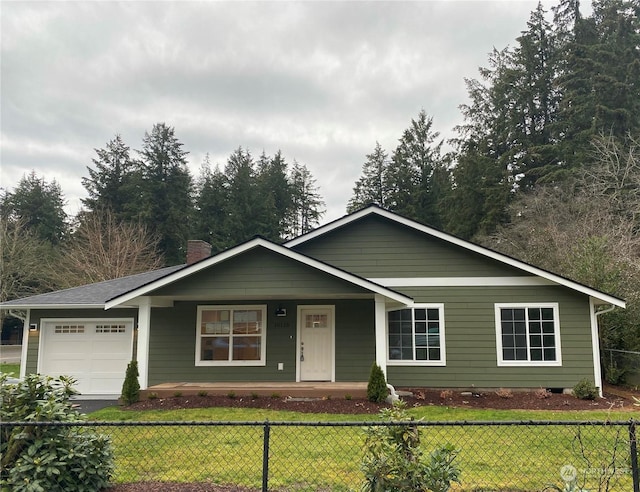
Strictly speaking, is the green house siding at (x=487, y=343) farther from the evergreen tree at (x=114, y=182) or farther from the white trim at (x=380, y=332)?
the evergreen tree at (x=114, y=182)

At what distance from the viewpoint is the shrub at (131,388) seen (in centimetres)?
1038

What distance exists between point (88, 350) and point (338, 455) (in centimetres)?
956

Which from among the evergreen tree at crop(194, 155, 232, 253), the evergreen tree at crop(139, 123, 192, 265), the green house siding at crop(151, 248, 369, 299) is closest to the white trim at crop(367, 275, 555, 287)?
the green house siding at crop(151, 248, 369, 299)

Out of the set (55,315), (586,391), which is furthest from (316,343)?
(55,315)

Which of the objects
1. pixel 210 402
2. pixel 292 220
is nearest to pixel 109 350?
pixel 210 402

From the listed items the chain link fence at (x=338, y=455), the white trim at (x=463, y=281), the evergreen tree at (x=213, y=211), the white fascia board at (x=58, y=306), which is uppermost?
the evergreen tree at (x=213, y=211)

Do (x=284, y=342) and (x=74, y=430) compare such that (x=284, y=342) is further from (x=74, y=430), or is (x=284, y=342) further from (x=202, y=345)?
(x=74, y=430)

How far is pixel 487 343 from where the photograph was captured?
12.1 meters

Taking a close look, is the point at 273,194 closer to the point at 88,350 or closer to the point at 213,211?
the point at 213,211

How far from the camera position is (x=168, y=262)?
3547 cm

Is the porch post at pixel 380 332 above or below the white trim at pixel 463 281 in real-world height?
below

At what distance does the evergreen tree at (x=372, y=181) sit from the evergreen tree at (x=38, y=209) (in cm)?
2633

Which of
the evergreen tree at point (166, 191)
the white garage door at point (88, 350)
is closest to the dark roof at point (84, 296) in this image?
the white garage door at point (88, 350)

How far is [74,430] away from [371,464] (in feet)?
9.24
